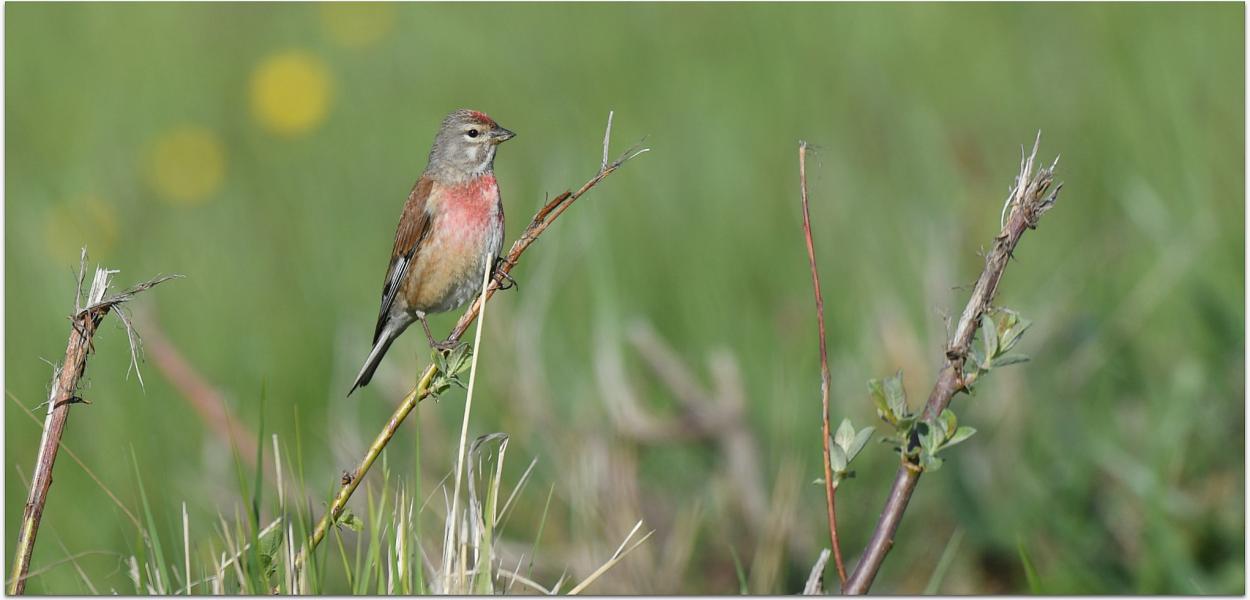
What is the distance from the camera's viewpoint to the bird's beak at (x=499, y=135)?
10.8 ft

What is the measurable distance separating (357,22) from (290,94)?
2.93ft

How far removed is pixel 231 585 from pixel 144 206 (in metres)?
6.05

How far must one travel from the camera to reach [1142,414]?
482 cm

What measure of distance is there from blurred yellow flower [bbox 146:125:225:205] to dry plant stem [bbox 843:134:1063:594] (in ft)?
21.8

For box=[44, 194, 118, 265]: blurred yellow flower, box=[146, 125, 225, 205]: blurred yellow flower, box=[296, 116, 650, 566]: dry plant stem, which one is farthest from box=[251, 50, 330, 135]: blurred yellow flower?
box=[296, 116, 650, 566]: dry plant stem

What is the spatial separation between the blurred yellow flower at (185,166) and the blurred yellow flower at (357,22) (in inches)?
46.2

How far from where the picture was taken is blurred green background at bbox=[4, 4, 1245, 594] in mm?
4590

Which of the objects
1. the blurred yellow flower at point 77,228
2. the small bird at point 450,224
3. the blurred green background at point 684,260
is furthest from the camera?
the blurred yellow flower at point 77,228

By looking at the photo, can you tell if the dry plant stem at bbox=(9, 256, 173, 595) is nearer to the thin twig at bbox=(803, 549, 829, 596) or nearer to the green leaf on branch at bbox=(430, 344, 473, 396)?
the green leaf on branch at bbox=(430, 344, 473, 396)

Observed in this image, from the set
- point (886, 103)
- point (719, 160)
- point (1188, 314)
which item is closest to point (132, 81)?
point (719, 160)

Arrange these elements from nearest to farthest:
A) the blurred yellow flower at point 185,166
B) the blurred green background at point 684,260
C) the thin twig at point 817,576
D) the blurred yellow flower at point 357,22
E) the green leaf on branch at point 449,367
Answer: the thin twig at point 817,576 → the green leaf on branch at point 449,367 → the blurred green background at point 684,260 → the blurred yellow flower at point 185,166 → the blurred yellow flower at point 357,22

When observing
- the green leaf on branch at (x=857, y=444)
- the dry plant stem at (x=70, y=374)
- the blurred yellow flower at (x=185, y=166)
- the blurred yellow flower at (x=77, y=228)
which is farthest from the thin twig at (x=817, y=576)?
the blurred yellow flower at (x=185, y=166)

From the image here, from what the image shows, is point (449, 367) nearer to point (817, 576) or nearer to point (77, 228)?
point (817, 576)

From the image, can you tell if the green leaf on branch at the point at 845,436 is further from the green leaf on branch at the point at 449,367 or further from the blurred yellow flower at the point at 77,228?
the blurred yellow flower at the point at 77,228
